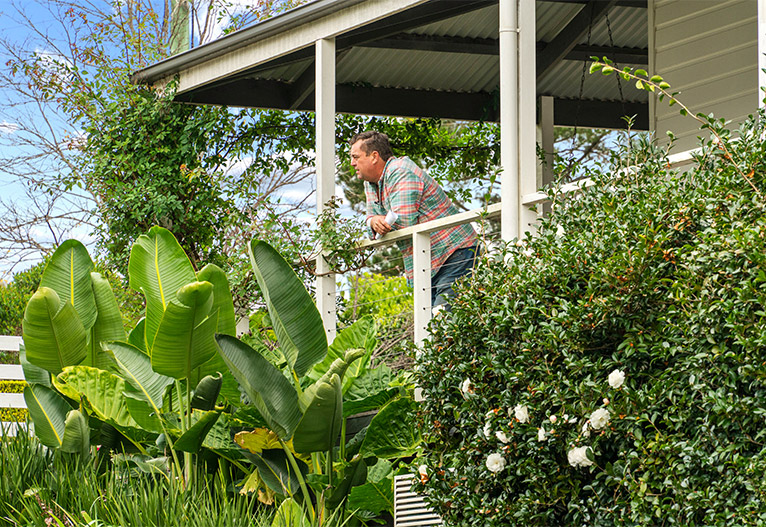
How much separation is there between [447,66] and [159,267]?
473cm

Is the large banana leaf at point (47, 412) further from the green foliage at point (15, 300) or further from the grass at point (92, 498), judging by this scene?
the green foliage at point (15, 300)

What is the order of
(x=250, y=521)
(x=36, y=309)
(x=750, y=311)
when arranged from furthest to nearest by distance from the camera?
(x=36, y=309), (x=250, y=521), (x=750, y=311)

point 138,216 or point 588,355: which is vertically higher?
point 138,216

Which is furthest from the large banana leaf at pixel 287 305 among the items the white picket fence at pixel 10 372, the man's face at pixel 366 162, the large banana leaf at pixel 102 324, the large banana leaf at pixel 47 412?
the white picket fence at pixel 10 372

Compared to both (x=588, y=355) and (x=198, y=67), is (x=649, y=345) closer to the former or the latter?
(x=588, y=355)

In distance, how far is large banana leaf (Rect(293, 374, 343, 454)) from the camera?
17.0 feet

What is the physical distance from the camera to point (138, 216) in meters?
9.35

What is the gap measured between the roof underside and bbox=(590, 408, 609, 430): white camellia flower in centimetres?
435

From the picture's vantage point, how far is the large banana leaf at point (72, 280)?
665cm

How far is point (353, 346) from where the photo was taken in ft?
20.4

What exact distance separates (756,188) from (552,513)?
1689 mm

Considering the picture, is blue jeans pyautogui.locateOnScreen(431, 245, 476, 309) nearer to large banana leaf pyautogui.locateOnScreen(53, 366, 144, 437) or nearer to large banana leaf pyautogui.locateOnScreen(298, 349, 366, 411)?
large banana leaf pyautogui.locateOnScreen(298, 349, 366, 411)

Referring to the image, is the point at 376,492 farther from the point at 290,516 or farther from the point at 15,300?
the point at 15,300

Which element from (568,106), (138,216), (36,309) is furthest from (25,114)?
(36,309)
